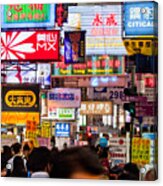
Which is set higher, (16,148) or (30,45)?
(30,45)

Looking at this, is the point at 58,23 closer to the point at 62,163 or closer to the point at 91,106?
the point at 91,106

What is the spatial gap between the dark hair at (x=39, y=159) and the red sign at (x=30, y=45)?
40 centimetres

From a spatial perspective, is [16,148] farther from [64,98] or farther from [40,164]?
[64,98]

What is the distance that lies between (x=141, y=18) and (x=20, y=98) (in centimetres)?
62

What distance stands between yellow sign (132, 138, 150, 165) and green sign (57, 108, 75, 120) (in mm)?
285

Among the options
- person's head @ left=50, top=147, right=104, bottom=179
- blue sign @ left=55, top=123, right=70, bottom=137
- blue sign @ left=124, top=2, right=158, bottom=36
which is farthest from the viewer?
blue sign @ left=55, top=123, right=70, bottom=137

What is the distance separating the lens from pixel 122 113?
308 cm

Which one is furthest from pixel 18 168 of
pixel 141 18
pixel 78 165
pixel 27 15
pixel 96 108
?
pixel 78 165

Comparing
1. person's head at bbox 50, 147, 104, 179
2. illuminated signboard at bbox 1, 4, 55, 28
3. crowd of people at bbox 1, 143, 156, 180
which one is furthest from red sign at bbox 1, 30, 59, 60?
person's head at bbox 50, 147, 104, 179

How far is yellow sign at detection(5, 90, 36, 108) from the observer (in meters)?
3.16

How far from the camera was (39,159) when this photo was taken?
10.3ft

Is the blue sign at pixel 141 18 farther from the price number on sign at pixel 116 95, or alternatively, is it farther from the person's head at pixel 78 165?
the person's head at pixel 78 165

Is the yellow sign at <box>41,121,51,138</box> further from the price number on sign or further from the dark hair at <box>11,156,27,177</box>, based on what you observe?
the price number on sign

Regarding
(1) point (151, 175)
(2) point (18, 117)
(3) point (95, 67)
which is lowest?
(1) point (151, 175)
